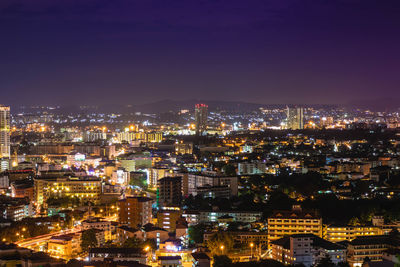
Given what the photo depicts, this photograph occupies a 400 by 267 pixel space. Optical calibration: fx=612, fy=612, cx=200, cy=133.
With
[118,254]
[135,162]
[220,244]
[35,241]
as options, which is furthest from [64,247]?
[135,162]

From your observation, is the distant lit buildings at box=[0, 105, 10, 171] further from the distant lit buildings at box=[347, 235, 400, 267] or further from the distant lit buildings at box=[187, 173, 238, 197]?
the distant lit buildings at box=[347, 235, 400, 267]

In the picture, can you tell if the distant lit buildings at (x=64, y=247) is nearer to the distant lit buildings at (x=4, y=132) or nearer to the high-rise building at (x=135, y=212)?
the high-rise building at (x=135, y=212)

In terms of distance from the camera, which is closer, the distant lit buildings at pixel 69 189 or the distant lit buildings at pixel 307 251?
the distant lit buildings at pixel 307 251

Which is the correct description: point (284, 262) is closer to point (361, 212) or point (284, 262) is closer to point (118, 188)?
point (361, 212)

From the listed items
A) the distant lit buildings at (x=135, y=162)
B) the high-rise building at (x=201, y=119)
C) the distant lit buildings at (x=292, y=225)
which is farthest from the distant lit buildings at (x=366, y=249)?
the high-rise building at (x=201, y=119)

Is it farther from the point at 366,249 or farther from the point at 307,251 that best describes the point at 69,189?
the point at 366,249
